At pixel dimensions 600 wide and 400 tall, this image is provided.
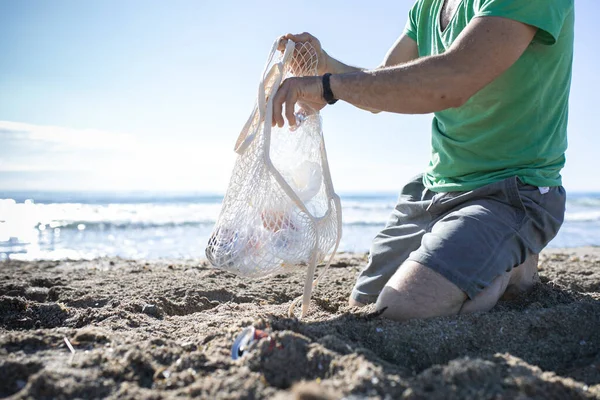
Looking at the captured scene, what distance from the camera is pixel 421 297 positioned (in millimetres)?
2152

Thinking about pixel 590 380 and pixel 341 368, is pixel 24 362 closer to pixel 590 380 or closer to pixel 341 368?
pixel 341 368

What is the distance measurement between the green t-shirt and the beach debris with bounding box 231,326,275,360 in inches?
56.6

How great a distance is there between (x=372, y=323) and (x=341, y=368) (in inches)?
24.8

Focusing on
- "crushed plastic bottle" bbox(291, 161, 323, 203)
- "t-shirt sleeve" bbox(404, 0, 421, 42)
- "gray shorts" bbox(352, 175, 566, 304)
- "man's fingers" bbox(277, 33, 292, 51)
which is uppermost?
"t-shirt sleeve" bbox(404, 0, 421, 42)

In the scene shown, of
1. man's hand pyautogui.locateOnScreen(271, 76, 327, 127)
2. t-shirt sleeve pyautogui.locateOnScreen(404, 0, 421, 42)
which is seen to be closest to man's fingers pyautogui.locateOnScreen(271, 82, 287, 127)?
man's hand pyautogui.locateOnScreen(271, 76, 327, 127)

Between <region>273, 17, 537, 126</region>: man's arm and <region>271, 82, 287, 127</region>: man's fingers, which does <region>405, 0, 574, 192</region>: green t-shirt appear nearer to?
<region>273, 17, 537, 126</region>: man's arm

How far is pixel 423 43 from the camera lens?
9.93 ft

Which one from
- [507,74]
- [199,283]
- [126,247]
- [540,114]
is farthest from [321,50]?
[126,247]

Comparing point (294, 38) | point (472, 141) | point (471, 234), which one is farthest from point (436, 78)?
point (294, 38)

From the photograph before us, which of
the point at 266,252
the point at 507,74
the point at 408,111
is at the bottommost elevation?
the point at 266,252

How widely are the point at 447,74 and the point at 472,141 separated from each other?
61cm

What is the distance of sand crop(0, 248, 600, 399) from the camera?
4.65ft

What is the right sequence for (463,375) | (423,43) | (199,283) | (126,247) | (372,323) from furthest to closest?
1. (126,247)
2. (199,283)
3. (423,43)
4. (372,323)
5. (463,375)

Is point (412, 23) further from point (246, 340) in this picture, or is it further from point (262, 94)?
point (246, 340)
